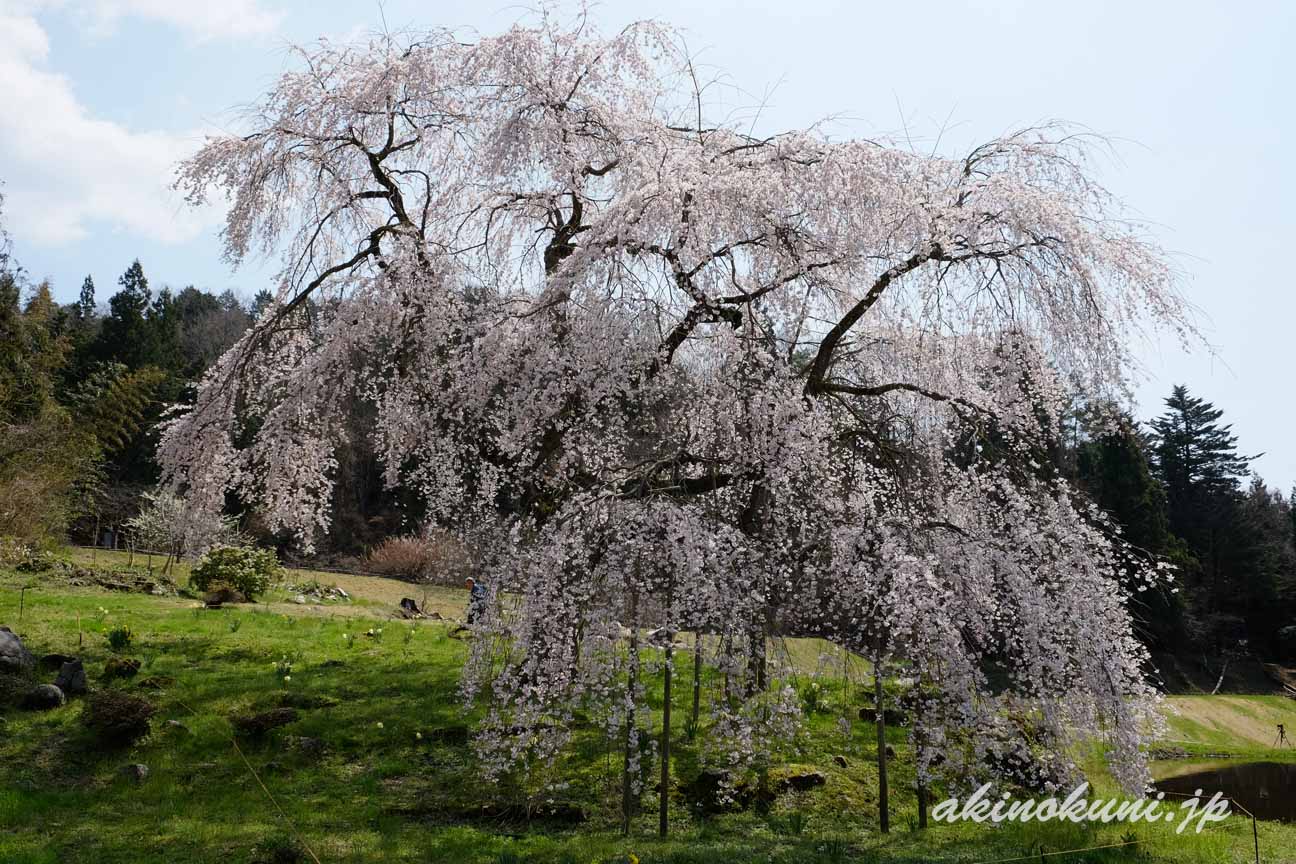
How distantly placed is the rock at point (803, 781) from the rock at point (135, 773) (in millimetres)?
5572

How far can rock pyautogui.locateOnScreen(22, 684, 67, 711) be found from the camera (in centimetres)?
845

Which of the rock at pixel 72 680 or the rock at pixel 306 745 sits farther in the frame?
the rock at pixel 72 680

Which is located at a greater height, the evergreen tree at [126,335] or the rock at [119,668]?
the evergreen tree at [126,335]

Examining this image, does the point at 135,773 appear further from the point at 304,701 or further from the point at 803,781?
the point at 803,781

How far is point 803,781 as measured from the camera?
25.8 feet

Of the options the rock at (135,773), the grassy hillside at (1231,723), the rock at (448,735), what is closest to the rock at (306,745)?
the rock at (448,735)

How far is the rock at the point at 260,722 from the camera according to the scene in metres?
8.20

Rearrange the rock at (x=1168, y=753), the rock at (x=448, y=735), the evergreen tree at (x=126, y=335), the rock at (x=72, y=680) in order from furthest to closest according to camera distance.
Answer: the evergreen tree at (x=126, y=335) → the rock at (x=1168, y=753) → the rock at (x=72, y=680) → the rock at (x=448, y=735)

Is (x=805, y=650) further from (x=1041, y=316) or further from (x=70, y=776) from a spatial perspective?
(x=70, y=776)

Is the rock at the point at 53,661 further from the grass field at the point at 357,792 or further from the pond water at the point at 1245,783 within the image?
the pond water at the point at 1245,783

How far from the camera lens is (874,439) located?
9.45 meters

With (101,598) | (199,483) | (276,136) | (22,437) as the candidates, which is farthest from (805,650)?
(22,437)

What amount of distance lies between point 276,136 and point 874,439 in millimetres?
7638

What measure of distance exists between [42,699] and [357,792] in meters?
3.66
